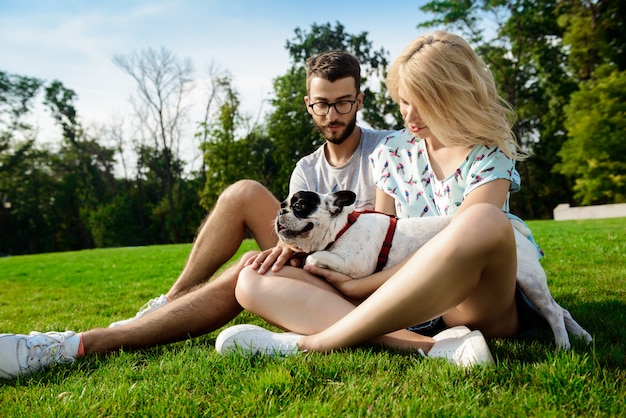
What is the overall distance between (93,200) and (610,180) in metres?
37.4

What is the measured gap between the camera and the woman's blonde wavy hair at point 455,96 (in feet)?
9.13

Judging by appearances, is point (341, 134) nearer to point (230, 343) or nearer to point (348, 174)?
point (348, 174)

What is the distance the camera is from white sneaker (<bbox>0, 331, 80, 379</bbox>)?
2.49m

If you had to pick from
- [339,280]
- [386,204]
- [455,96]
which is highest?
[455,96]

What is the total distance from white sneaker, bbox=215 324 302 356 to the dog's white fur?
56 centimetres

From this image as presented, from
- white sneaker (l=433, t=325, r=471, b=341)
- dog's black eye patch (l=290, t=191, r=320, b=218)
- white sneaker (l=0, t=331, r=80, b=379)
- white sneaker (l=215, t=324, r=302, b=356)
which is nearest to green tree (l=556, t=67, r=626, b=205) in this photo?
dog's black eye patch (l=290, t=191, r=320, b=218)

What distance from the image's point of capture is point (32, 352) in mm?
2566

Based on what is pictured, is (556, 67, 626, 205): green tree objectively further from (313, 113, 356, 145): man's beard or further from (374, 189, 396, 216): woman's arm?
Result: (374, 189, 396, 216): woman's arm

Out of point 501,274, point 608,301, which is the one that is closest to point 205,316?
point 501,274

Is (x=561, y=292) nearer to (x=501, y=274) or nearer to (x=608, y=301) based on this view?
(x=608, y=301)

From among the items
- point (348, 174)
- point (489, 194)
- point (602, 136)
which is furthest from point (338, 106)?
point (602, 136)

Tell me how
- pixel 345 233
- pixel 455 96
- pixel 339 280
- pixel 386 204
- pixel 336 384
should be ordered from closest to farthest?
pixel 336 384 < pixel 455 96 < pixel 339 280 < pixel 345 233 < pixel 386 204

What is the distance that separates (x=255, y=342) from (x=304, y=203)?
0.99 m

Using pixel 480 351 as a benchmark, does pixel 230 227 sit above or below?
above
